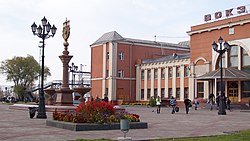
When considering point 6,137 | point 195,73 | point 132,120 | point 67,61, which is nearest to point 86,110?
point 132,120

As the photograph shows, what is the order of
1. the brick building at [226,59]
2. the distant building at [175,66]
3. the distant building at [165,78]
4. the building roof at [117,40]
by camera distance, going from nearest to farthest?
the brick building at [226,59], the distant building at [175,66], the distant building at [165,78], the building roof at [117,40]

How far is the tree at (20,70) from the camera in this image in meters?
83.9

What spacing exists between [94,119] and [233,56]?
116ft

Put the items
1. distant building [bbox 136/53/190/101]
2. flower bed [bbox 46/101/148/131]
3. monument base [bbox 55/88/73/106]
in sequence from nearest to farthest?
1. flower bed [bbox 46/101/148/131]
2. monument base [bbox 55/88/73/106]
3. distant building [bbox 136/53/190/101]

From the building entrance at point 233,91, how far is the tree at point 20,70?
47.1m

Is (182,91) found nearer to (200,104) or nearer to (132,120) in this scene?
(200,104)

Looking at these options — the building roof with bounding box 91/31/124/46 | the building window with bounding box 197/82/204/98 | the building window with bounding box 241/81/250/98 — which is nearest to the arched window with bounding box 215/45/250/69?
the building window with bounding box 241/81/250/98

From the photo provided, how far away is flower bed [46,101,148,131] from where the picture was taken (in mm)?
16906

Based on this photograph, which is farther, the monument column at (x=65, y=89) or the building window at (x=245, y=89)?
the building window at (x=245, y=89)

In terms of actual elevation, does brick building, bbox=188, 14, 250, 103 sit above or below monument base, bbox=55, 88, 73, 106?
above

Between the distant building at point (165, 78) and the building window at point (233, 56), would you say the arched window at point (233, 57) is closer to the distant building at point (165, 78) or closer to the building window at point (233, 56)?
the building window at point (233, 56)

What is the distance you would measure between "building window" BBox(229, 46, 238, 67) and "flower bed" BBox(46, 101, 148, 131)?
108ft

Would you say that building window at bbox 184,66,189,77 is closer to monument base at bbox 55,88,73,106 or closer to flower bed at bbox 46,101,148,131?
monument base at bbox 55,88,73,106

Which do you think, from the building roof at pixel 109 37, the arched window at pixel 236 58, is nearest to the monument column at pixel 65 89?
the arched window at pixel 236 58
